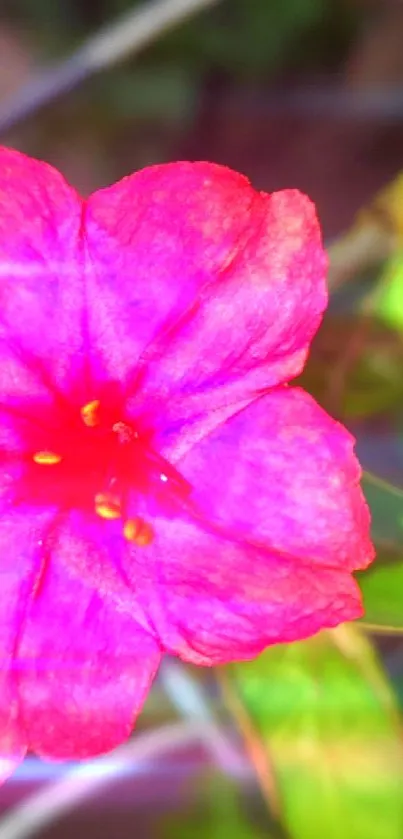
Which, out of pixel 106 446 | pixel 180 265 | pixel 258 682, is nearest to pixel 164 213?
pixel 180 265

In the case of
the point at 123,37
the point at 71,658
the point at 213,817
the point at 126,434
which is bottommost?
the point at 213,817

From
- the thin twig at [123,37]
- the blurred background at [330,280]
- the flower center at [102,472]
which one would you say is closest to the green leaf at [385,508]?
the blurred background at [330,280]

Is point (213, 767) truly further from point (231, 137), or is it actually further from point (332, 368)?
point (231, 137)

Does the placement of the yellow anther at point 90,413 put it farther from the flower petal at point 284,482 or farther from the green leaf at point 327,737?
the green leaf at point 327,737

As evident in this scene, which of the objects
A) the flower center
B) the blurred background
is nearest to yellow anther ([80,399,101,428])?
the flower center

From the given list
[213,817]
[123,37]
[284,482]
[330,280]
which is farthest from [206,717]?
[123,37]

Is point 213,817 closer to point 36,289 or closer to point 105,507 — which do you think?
point 105,507

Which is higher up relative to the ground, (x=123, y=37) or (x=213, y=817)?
(x=123, y=37)
